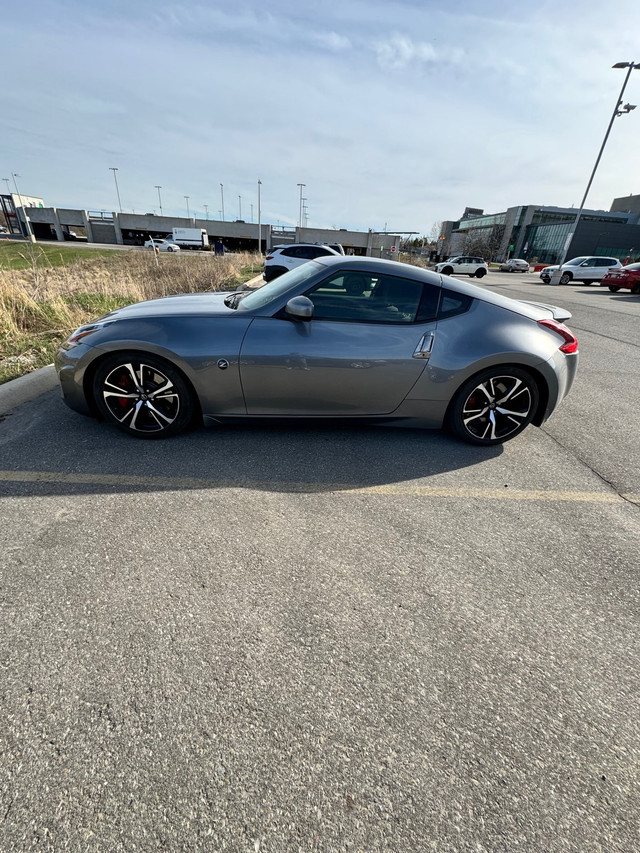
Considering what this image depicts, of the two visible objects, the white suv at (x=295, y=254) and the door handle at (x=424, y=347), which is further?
the white suv at (x=295, y=254)

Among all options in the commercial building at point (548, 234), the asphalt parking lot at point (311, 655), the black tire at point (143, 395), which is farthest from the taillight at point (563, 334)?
the commercial building at point (548, 234)

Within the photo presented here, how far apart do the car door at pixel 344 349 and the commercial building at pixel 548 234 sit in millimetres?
61996

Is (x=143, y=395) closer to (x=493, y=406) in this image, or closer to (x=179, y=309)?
(x=179, y=309)

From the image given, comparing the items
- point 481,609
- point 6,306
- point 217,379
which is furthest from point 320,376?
point 6,306

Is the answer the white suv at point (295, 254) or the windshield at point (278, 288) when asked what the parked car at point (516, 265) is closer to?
the white suv at point (295, 254)

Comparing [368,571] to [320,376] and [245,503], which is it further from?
[320,376]

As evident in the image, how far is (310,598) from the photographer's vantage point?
78.0 inches

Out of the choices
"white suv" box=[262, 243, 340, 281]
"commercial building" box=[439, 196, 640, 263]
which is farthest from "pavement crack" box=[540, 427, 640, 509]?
"commercial building" box=[439, 196, 640, 263]

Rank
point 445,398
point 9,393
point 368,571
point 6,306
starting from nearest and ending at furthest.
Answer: point 368,571 < point 445,398 < point 9,393 < point 6,306

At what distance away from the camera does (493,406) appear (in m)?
3.49

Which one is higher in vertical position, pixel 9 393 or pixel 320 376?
pixel 320 376

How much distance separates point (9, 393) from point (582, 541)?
5019 mm

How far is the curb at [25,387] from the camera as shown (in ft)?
12.8

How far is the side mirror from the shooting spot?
296 centimetres
